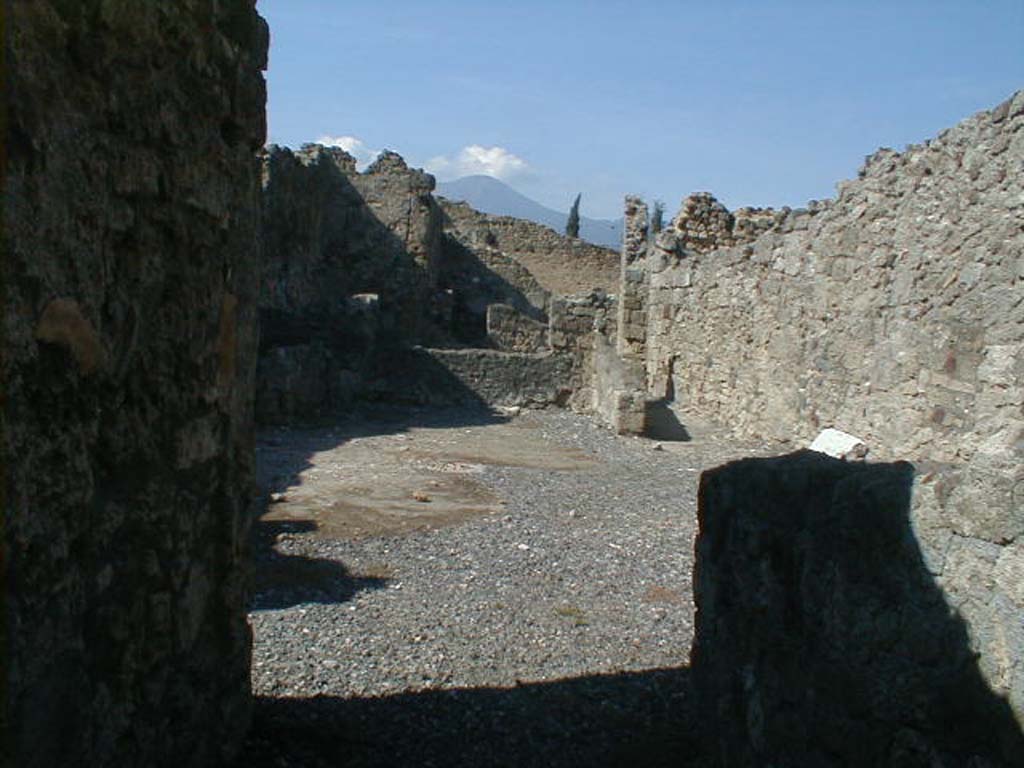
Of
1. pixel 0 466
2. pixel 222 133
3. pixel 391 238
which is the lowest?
pixel 0 466

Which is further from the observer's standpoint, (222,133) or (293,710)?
(293,710)

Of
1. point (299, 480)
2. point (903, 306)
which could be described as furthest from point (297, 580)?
point (903, 306)

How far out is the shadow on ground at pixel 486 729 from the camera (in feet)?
11.4

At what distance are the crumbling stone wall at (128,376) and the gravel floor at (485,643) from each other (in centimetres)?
65

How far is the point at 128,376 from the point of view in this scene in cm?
244

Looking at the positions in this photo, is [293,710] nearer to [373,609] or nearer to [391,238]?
[373,609]

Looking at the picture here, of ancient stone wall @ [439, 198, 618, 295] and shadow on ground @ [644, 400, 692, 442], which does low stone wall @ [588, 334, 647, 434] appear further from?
ancient stone wall @ [439, 198, 618, 295]

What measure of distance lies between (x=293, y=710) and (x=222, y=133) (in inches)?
82.7

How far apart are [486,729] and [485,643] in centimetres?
98

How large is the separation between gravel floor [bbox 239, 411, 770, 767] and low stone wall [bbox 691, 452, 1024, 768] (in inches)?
22.9

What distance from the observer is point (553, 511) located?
27.0 feet

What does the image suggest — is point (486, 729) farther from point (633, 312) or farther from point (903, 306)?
point (633, 312)

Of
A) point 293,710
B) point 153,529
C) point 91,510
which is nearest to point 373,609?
point 293,710

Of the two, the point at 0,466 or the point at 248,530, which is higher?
the point at 0,466
